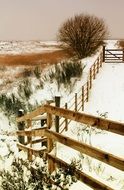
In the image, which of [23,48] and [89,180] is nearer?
[89,180]

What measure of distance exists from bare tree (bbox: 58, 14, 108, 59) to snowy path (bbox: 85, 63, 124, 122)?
16.5 metres

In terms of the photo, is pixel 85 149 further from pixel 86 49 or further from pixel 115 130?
pixel 86 49

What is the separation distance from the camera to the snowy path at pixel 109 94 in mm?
16631

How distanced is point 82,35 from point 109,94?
76.8 feet

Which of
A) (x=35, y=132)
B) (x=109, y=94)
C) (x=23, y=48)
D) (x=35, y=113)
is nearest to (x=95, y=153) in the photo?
(x=35, y=132)

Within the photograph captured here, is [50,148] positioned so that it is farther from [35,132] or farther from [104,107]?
[104,107]

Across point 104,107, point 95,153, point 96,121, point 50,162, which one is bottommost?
point 104,107

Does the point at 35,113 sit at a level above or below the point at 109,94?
above

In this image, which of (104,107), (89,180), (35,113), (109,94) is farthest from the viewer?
(109,94)

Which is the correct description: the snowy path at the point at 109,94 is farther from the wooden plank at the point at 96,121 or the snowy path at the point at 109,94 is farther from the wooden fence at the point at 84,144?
the wooden plank at the point at 96,121

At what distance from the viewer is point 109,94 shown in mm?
19234

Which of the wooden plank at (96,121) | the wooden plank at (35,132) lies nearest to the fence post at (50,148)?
the wooden plank at (35,132)

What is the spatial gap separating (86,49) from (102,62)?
13.3m

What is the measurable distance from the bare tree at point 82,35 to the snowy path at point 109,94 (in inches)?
648
